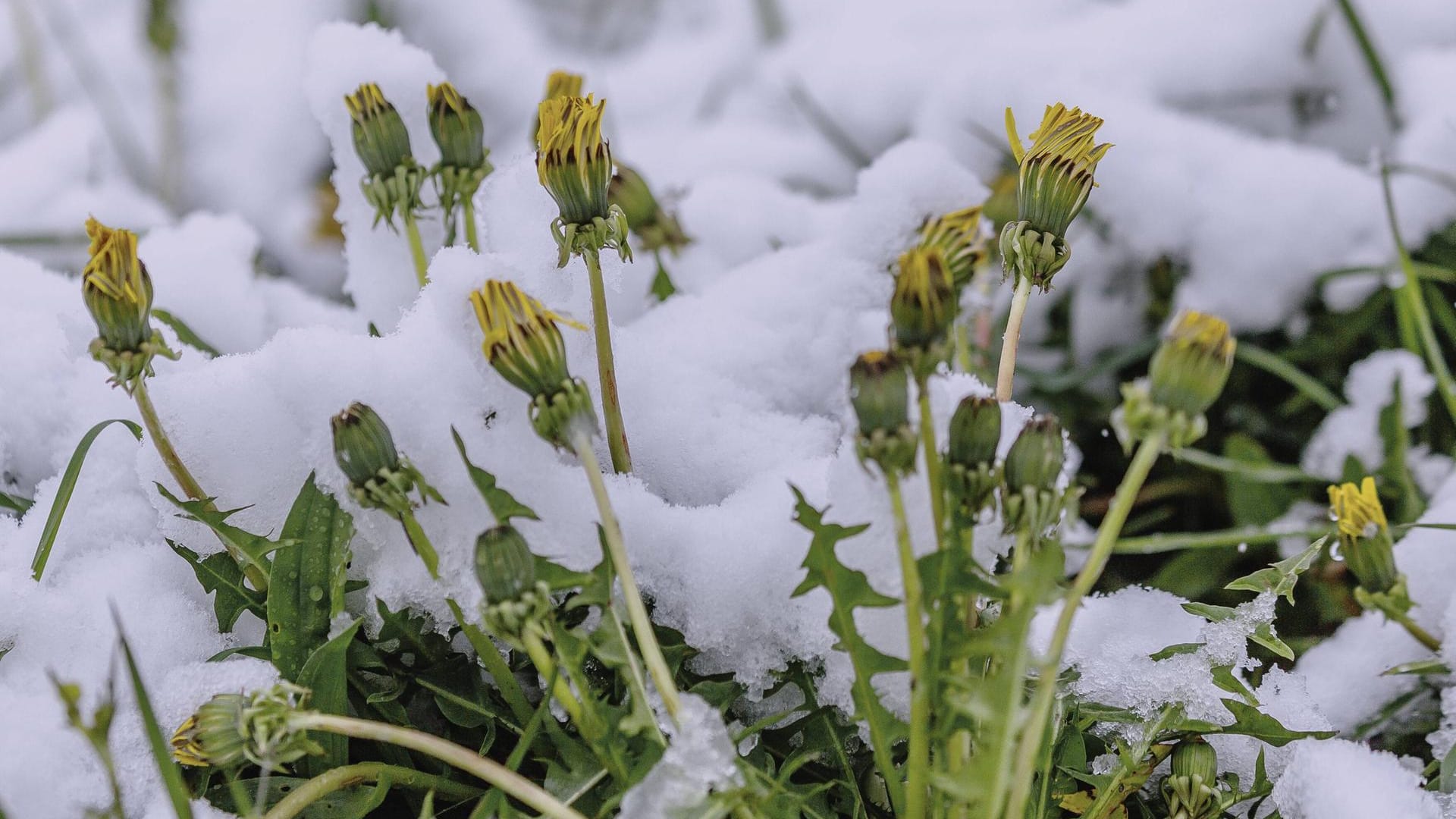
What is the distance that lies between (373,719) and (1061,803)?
0.36 m

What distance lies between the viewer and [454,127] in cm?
66

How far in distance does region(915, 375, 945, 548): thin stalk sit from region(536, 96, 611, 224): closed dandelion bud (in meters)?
0.19

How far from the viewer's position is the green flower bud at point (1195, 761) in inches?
20.5

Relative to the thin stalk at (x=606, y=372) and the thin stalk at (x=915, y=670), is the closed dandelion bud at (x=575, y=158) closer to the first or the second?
the thin stalk at (x=606, y=372)

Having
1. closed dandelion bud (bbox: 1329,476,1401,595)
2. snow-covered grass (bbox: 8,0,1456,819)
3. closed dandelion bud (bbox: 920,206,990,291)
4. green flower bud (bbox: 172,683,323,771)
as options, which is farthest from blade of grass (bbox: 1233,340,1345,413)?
green flower bud (bbox: 172,683,323,771)

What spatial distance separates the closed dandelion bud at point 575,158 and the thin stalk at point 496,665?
7.8 inches

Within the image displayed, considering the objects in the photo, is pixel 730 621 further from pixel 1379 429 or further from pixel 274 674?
pixel 1379 429

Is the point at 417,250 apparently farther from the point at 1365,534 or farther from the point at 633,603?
the point at 1365,534

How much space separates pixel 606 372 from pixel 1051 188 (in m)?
0.24

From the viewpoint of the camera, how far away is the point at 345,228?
813mm

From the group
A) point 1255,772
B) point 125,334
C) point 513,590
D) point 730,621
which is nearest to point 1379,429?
point 1255,772

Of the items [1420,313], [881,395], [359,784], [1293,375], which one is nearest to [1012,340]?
[881,395]

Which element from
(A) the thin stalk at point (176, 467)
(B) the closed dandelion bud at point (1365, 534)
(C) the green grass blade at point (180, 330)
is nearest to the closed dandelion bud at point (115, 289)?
(A) the thin stalk at point (176, 467)

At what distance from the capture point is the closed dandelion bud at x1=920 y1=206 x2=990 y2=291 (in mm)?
532
